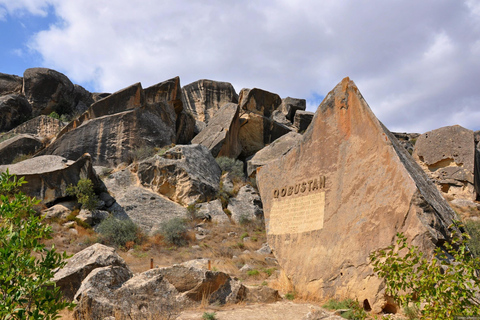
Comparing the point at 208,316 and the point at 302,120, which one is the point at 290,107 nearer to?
the point at 302,120

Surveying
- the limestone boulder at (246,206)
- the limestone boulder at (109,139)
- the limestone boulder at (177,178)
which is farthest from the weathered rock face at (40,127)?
the limestone boulder at (246,206)

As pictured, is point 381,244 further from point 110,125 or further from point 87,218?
point 110,125

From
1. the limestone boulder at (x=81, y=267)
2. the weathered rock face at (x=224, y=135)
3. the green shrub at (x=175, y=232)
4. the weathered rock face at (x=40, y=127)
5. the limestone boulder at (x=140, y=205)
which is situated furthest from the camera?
the weathered rock face at (x=40, y=127)

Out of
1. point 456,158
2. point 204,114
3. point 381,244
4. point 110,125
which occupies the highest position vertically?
point 204,114

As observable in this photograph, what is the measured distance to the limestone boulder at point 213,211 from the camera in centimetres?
1598

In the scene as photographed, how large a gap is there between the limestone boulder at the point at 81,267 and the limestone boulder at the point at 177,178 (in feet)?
36.4

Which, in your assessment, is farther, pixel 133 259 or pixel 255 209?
pixel 255 209

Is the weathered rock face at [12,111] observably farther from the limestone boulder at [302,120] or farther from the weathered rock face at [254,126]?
the limestone boulder at [302,120]

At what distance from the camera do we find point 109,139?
68.5 feet

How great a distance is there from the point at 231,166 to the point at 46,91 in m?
18.2

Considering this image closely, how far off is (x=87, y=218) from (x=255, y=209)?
7176 mm

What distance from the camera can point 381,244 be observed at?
5.16 meters

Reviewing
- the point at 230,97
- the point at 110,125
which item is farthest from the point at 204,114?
the point at 110,125

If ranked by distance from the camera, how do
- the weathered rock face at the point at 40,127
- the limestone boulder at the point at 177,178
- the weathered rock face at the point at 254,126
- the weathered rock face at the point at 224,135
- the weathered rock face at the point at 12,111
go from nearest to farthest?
the limestone boulder at the point at 177,178
the weathered rock face at the point at 224,135
the weathered rock face at the point at 40,127
the weathered rock face at the point at 254,126
the weathered rock face at the point at 12,111
